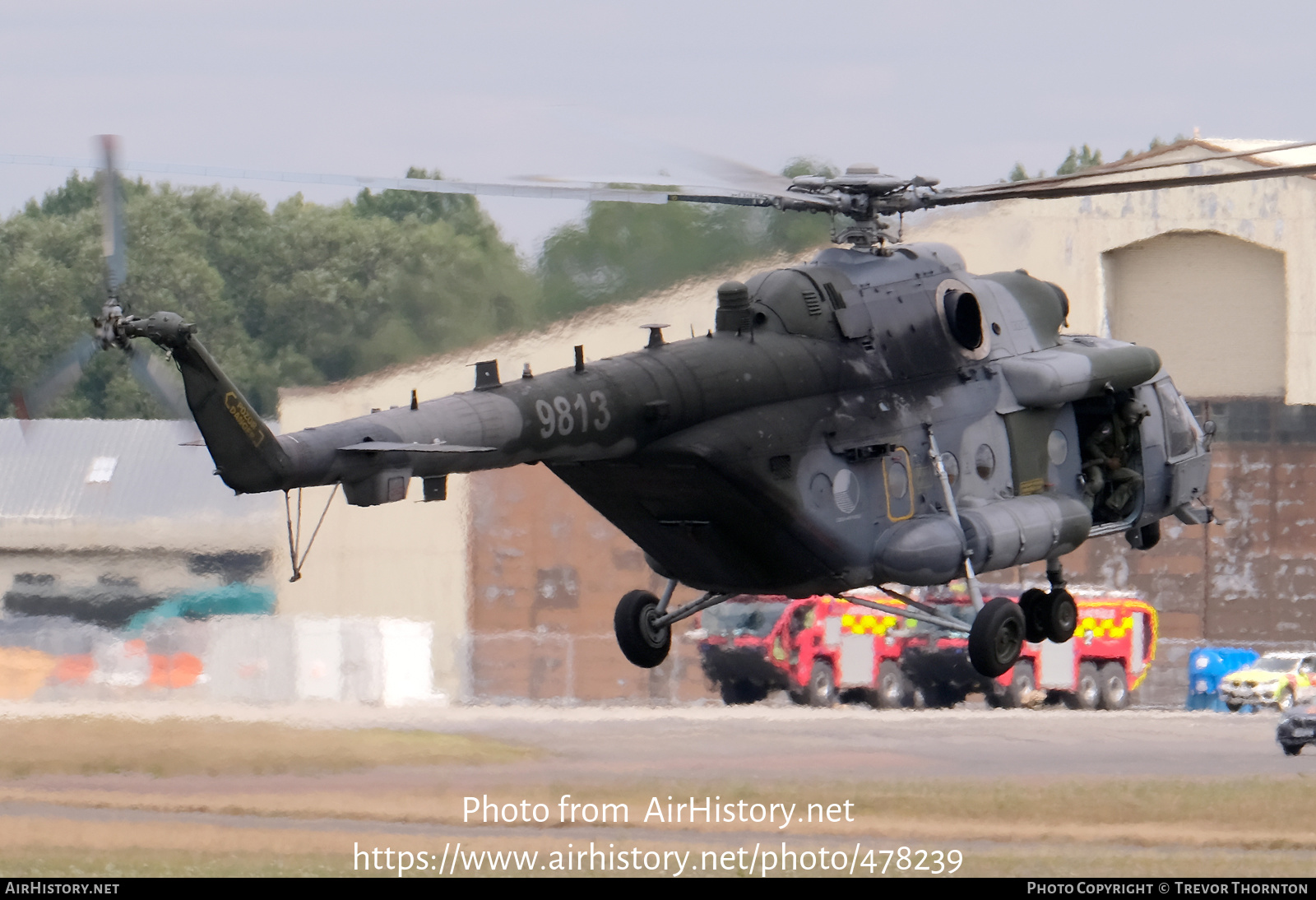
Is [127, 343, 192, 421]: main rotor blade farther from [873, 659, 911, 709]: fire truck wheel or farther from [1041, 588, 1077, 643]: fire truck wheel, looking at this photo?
[873, 659, 911, 709]: fire truck wheel

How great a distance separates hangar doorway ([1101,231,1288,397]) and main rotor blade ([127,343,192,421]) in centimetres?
2677

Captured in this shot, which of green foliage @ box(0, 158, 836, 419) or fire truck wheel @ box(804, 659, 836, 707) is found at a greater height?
green foliage @ box(0, 158, 836, 419)

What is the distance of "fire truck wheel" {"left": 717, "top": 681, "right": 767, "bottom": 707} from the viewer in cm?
3866

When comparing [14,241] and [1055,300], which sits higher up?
[14,241]

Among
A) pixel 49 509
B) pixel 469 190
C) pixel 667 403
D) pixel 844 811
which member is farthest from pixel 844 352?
pixel 49 509

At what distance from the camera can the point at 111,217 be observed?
16875mm

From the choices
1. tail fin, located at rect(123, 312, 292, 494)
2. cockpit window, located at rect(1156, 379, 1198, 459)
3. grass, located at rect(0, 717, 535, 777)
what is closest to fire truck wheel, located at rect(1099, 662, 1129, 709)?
grass, located at rect(0, 717, 535, 777)

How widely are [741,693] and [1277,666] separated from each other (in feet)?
34.6

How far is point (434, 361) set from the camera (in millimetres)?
32562

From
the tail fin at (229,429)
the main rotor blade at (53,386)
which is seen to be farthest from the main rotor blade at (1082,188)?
the main rotor blade at (53,386)

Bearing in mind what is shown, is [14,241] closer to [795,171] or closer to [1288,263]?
[795,171]

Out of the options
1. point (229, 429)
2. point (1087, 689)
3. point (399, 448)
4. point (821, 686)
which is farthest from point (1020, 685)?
point (229, 429)

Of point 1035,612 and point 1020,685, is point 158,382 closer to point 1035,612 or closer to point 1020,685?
point 1035,612

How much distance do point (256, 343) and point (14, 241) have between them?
298 inches
